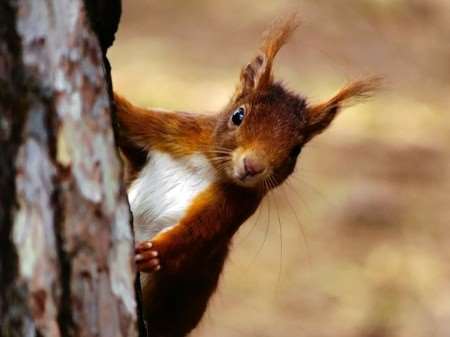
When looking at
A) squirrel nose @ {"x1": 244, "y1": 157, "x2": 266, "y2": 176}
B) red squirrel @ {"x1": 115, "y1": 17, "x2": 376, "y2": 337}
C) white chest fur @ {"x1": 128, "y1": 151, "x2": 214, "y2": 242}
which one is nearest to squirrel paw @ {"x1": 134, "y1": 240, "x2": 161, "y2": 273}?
red squirrel @ {"x1": 115, "y1": 17, "x2": 376, "y2": 337}

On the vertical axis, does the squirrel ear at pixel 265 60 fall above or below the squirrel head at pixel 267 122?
above

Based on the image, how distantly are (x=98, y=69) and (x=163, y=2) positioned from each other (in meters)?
6.86

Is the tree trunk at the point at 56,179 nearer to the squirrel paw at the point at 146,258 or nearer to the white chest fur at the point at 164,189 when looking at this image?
the squirrel paw at the point at 146,258

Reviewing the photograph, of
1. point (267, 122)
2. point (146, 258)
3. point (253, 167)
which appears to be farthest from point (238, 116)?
point (146, 258)

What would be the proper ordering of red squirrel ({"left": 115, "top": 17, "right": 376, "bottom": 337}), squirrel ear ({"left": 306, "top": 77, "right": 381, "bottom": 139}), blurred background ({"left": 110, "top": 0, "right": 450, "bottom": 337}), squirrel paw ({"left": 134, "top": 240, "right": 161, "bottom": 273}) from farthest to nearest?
1. blurred background ({"left": 110, "top": 0, "right": 450, "bottom": 337})
2. squirrel ear ({"left": 306, "top": 77, "right": 381, "bottom": 139})
3. red squirrel ({"left": 115, "top": 17, "right": 376, "bottom": 337})
4. squirrel paw ({"left": 134, "top": 240, "right": 161, "bottom": 273})

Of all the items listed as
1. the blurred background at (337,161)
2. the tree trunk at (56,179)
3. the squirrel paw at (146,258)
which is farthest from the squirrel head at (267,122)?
the blurred background at (337,161)

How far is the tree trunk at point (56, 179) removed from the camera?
2.19 m

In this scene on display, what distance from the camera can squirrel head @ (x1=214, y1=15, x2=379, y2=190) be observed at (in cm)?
328

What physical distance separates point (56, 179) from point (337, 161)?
5.11 metres

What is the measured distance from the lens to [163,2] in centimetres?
906

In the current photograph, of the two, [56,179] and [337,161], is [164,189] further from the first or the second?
[337,161]

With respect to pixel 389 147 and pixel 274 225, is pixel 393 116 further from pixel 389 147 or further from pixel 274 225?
pixel 274 225

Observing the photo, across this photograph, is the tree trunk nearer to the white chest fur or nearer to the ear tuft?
the white chest fur

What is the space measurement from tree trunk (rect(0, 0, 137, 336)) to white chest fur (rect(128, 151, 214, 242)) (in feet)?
3.21
